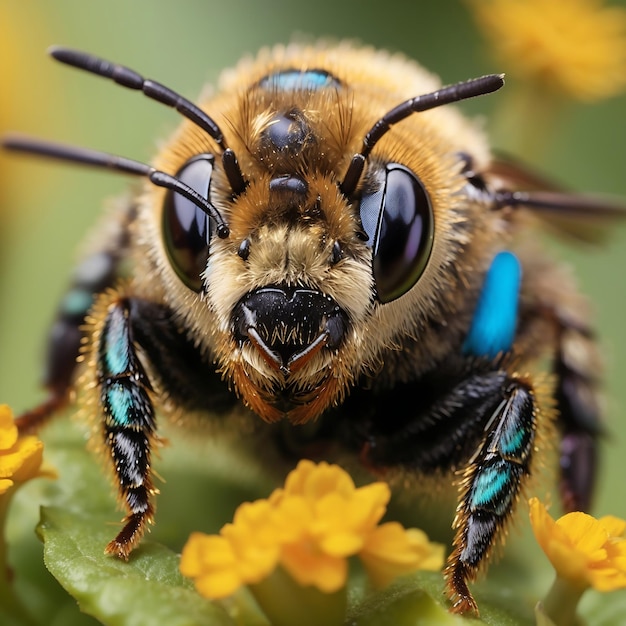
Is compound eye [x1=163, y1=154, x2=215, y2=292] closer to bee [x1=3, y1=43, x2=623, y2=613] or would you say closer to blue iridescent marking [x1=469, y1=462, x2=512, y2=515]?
bee [x1=3, y1=43, x2=623, y2=613]

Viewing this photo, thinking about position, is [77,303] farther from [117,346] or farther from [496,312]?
[496,312]

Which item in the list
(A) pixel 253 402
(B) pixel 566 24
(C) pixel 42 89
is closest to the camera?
(A) pixel 253 402

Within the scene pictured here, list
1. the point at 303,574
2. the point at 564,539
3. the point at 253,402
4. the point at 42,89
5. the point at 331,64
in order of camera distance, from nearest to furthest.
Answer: the point at 303,574
the point at 564,539
the point at 253,402
the point at 331,64
the point at 42,89

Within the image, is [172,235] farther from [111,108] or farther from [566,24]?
[111,108]

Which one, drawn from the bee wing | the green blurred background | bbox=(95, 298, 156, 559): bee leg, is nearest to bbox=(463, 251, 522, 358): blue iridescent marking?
the bee wing

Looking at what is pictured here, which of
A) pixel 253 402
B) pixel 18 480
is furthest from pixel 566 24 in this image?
pixel 18 480

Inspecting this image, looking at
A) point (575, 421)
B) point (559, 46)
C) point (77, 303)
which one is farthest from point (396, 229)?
point (559, 46)

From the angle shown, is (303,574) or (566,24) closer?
(303,574)
